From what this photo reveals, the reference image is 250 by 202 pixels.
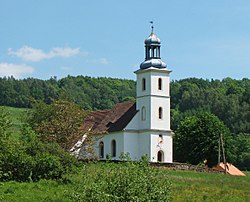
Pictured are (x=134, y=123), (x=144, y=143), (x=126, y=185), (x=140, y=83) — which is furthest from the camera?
(x=140, y=83)

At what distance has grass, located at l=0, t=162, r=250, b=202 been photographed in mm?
33312

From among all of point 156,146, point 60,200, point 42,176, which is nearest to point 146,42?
point 156,146

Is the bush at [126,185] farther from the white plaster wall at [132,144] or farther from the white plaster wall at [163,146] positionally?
the white plaster wall at [132,144]

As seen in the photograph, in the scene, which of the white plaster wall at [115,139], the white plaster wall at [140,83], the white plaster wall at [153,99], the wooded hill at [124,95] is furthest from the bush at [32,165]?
the wooded hill at [124,95]

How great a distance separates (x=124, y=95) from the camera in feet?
456

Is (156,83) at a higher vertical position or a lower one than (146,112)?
higher

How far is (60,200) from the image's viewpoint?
33.1 m

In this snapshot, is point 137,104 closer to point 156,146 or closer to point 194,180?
point 156,146

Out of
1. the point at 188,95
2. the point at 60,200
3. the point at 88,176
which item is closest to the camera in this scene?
the point at 88,176

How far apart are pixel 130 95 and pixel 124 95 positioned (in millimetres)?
1745

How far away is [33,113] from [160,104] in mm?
12100

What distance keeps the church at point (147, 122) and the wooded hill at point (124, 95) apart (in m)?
46.0

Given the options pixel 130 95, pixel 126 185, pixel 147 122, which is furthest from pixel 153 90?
pixel 130 95

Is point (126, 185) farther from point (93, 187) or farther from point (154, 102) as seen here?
point (154, 102)
